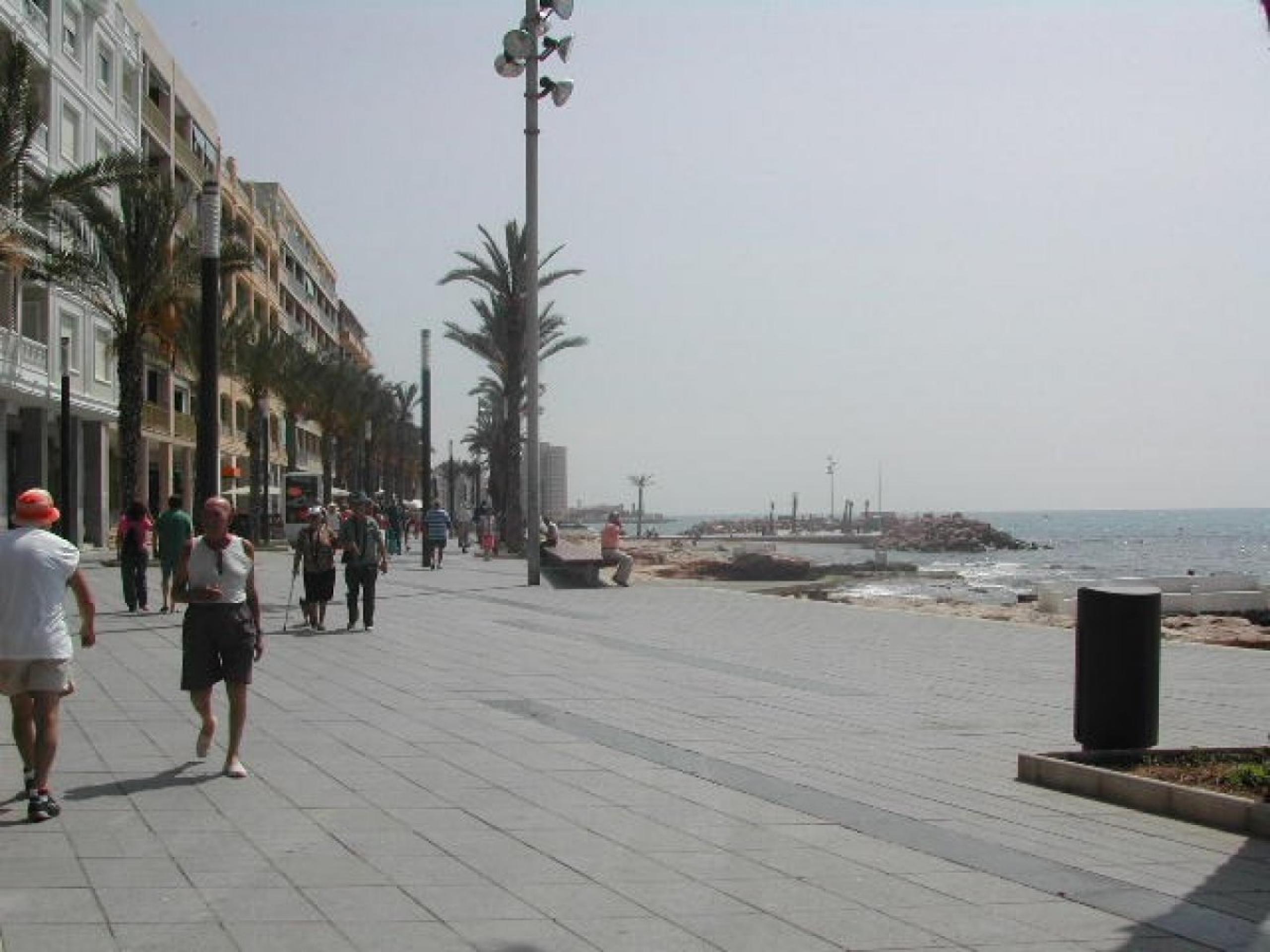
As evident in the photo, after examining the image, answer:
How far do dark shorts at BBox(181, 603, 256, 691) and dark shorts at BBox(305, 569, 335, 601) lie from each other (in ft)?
29.3

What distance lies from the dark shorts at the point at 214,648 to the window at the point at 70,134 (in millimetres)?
33329

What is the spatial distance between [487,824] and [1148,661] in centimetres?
403

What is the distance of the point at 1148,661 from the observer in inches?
330

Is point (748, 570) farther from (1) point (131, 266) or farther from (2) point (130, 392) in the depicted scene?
(1) point (131, 266)

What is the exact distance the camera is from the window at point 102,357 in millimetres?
40906

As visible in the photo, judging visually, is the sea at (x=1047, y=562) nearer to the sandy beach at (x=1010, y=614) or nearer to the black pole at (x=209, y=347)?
the sandy beach at (x=1010, y=614)

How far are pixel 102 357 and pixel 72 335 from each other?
2.25m

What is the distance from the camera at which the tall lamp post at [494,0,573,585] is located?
2456cm

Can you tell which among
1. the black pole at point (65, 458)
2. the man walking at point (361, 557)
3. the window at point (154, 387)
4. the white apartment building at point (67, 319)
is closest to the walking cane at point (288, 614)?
the man walking at point (361, 557)

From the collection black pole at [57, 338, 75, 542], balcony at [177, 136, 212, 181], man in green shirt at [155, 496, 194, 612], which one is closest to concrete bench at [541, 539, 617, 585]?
black pole at [57, 338, 75, 542]

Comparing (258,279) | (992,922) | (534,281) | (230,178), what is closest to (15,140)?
(534,281)

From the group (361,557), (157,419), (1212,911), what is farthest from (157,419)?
(1212,911)

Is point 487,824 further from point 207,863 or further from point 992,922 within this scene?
point 992,922

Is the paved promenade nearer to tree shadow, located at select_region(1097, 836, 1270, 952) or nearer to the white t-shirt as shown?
tree shadow, located at select_region(1097, 836, 1270, 952)
